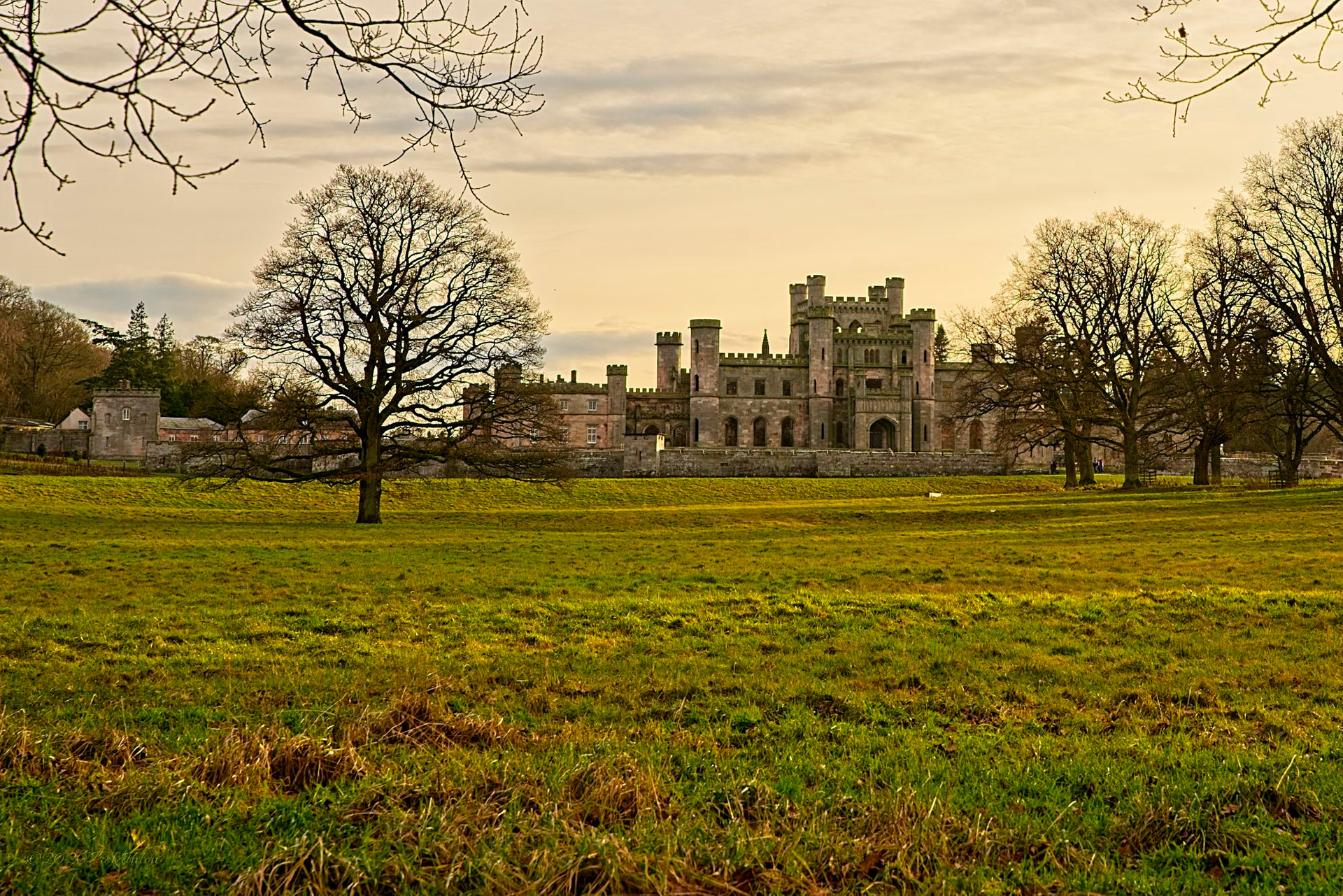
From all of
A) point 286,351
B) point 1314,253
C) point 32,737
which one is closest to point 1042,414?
point 1314,253

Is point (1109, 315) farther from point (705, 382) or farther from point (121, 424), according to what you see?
point (121, 424)

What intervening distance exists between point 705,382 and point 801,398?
7597 mm

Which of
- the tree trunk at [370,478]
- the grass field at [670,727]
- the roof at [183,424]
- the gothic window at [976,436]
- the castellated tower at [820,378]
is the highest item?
the castellated tower at [820,378]

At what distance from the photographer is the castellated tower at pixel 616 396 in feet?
265

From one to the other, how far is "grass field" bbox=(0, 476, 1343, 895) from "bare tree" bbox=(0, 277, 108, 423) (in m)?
72.1

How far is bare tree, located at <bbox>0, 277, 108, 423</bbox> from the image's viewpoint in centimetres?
7756

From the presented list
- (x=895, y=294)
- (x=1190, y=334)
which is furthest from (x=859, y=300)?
(x=1190, y=334)

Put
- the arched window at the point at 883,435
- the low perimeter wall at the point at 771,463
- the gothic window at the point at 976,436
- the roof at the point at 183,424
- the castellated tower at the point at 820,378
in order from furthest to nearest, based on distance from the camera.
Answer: the gothic window at the point at 976,436, the castellated tower at the point at 820,378, the arched window at the point at 883,435, the roof at the point at 183,424, the low perimeter wall at the point at 771,463

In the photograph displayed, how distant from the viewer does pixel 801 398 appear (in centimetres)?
8025

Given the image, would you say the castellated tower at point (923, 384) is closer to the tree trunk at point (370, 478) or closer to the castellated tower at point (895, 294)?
the castellated tower at point (895, 294)

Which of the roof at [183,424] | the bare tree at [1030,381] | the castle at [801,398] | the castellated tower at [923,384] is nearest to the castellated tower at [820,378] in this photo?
the castle at [801,398]

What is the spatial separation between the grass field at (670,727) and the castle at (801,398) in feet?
200

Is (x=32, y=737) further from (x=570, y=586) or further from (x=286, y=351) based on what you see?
(x=286, y=351)

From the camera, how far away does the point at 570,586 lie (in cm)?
1451
